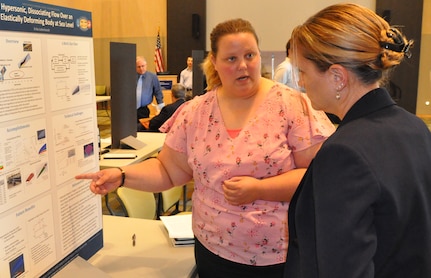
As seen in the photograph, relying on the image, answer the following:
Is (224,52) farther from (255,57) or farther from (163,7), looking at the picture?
(163,7)

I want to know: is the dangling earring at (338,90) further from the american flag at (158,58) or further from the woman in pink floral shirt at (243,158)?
the american flag at (158,58)

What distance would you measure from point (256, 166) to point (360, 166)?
0.69 metres

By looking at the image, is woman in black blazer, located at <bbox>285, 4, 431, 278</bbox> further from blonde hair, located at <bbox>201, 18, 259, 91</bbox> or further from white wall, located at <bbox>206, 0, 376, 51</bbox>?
white wall, located at <bbox>206, 0, 376, 51</bbox>

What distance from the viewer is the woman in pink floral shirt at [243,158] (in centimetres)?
156

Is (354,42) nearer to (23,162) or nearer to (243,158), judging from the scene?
(243,158)

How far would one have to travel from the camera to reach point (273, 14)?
10250 mm

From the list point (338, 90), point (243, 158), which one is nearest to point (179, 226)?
point (243, 158)

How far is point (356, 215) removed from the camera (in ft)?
2.88

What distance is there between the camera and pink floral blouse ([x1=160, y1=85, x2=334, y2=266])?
1.56 m

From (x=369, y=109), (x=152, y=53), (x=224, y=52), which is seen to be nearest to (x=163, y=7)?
(x=152, y=53)

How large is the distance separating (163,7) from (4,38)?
10.2 metres

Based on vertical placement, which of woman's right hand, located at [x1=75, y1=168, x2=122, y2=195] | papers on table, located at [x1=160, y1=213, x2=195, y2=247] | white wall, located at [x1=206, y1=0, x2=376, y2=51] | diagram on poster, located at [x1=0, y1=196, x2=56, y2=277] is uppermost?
white wall, located at [x1=206, y1=0, x2=376, y2=51]

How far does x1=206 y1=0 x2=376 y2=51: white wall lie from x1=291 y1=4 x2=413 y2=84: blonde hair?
9236mm

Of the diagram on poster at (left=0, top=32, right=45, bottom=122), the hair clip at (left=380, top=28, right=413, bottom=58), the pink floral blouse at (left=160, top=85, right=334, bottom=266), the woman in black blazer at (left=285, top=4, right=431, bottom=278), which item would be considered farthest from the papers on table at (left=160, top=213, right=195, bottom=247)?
→ the hair clip at (left=380, top=28, right=413, bottom=58)
